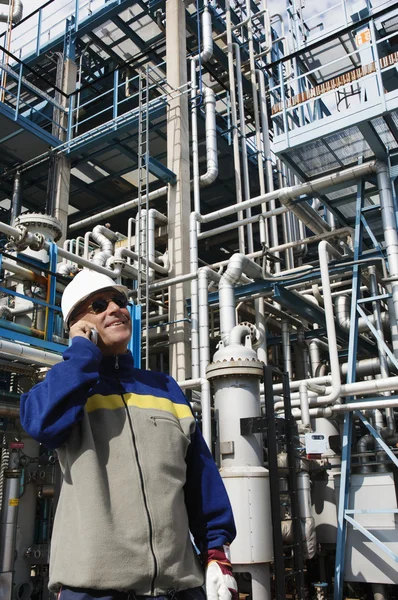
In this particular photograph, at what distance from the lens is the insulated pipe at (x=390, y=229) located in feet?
25.1

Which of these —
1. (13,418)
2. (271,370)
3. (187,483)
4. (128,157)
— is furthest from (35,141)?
(187,483)

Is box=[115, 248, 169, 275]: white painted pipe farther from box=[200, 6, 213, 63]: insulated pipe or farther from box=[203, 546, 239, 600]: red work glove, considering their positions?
box=[203, 546, 239, 600]: red work glove

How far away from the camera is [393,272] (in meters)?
7.63

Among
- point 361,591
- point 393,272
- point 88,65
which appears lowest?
point 361,591

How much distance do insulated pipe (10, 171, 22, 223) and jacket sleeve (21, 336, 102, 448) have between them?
1289cm

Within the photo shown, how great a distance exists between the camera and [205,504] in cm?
234

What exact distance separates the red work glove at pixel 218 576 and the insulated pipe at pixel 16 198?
1318 cm

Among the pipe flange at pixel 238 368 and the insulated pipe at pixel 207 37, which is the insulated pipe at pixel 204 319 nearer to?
the pipe flange at pixel 238 368

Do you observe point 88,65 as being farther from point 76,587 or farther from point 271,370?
point 76,587

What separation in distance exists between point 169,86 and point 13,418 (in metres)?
8.41

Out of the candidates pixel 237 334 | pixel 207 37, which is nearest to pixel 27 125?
pixel 207 37

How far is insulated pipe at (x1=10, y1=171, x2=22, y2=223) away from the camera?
14.2 meters

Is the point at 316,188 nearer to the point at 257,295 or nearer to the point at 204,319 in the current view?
the point at 257,295

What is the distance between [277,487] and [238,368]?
1471 millimetres
